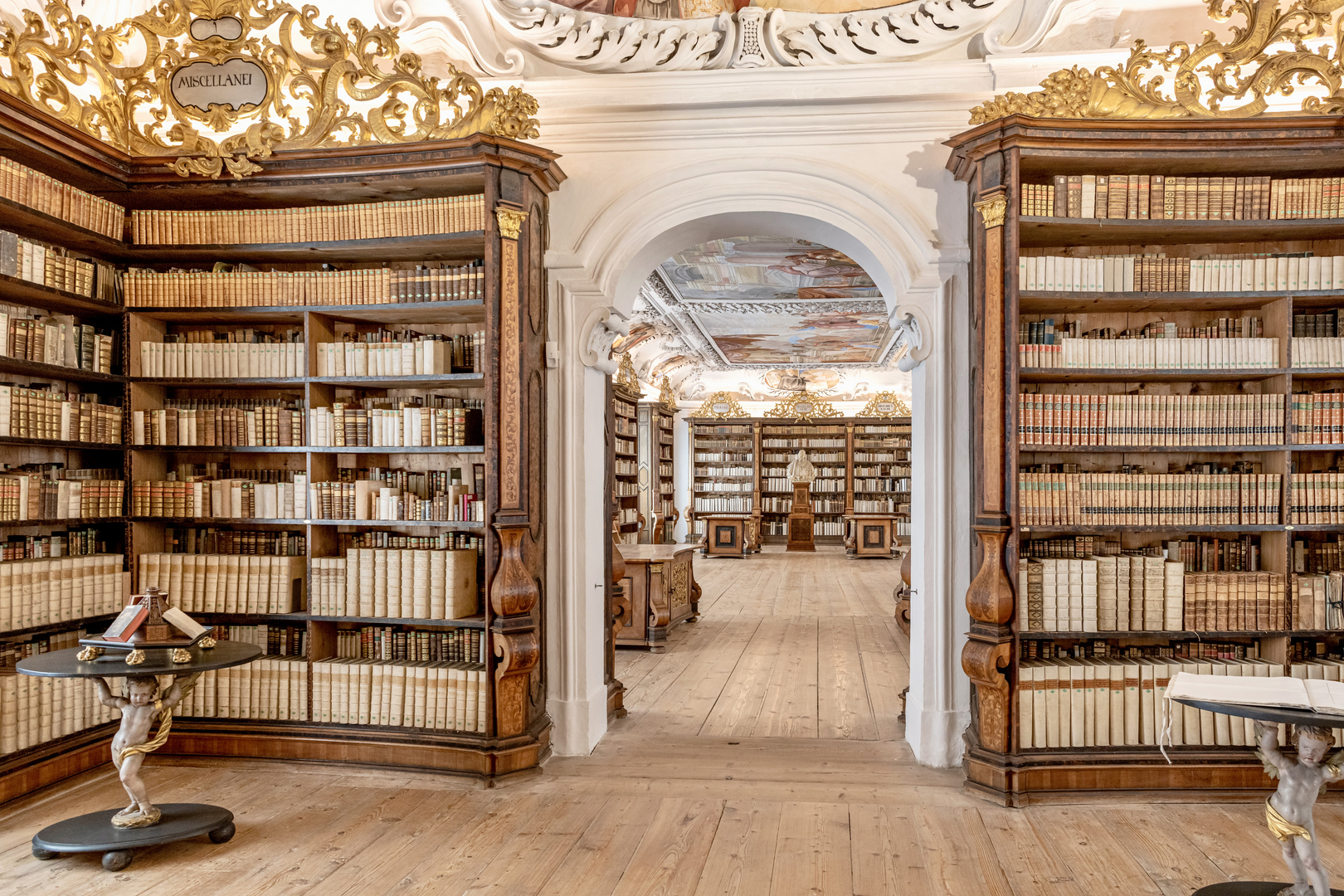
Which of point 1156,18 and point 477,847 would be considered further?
point 1156,18

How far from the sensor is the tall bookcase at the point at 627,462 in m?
14.8

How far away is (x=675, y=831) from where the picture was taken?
393 cm

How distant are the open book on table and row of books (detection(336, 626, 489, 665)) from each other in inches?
133

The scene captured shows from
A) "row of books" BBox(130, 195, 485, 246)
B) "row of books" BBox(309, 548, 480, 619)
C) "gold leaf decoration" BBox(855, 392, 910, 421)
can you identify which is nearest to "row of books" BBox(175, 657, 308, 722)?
"row of books" BBox(309, 548, 480, 619)

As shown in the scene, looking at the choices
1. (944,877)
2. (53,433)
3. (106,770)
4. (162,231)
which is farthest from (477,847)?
(162,231)

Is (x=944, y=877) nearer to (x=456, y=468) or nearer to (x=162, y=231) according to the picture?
(x=456, y=468)

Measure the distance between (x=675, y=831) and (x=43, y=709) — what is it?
3225 millimetres

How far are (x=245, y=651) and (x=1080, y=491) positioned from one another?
409 cm

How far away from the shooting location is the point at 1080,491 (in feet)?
14.9

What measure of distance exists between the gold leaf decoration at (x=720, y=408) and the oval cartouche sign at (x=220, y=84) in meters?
16.0

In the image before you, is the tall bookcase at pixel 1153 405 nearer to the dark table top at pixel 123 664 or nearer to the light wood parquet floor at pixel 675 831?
the light wood parquet floor at pixel 675 831

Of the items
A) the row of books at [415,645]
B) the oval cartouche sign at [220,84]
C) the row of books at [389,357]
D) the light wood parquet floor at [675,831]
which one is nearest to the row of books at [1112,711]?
the light wood parquet floor at [675,831]

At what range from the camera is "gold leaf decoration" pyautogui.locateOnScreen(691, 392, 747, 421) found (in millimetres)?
20562

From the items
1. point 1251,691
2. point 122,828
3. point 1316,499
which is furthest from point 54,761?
point 1316,499
